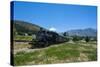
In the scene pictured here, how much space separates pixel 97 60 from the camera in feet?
11.5

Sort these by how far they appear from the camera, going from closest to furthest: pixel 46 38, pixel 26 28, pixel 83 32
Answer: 1. pixel 26 28
2. pixel 46 38
3. pixel 83 32

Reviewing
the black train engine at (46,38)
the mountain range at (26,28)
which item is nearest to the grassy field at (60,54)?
the black train engine at (46,38)

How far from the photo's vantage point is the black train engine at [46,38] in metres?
3.16

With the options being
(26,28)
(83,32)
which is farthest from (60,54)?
(26,28)

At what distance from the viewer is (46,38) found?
3.21 metres

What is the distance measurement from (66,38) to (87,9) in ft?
2.05

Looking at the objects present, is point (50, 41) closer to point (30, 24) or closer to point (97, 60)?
point (30, 24)

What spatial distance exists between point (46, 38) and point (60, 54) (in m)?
0.34

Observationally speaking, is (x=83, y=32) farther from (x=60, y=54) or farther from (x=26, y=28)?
(x=26, y=28)

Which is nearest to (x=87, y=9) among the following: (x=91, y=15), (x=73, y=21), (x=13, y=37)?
(x=91, y=15)

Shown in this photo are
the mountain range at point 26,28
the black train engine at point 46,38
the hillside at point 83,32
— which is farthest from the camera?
the hillside at point 83,32

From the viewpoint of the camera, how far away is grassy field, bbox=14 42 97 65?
307cm

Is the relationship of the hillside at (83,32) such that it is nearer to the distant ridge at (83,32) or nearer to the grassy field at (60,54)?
the distant ridge at (83,32)

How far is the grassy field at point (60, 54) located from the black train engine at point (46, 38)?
0.06 meters
